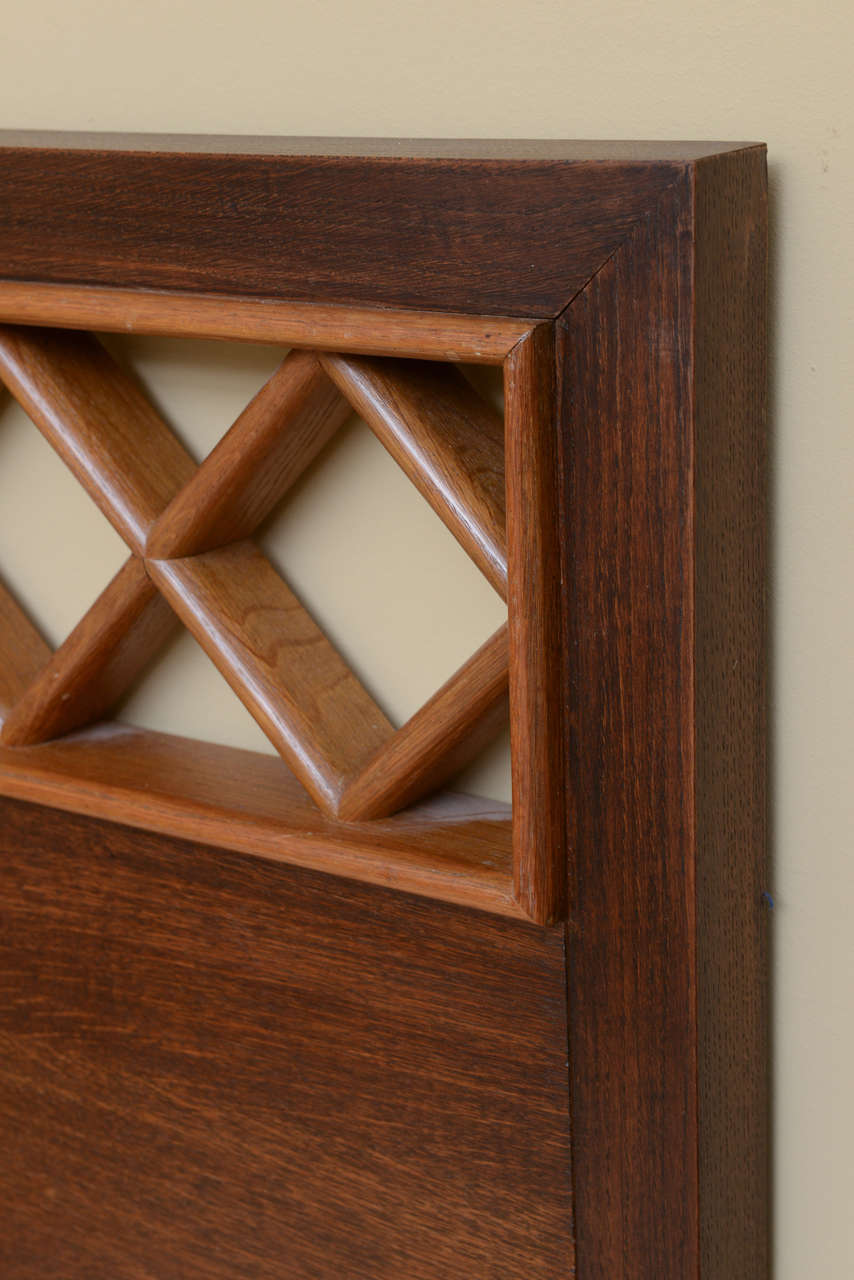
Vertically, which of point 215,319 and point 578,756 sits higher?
point 215,319

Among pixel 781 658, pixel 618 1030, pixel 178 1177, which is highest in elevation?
pixel 781 658

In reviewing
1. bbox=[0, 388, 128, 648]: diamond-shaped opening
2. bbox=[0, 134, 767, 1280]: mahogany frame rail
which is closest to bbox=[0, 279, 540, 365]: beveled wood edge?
bbox=[0, 134, 767, 1280]: mahogany frame rail

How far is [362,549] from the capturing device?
0.57m

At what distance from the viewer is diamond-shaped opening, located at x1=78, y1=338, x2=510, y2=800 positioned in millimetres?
553

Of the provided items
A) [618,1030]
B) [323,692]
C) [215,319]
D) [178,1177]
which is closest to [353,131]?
[215,319]

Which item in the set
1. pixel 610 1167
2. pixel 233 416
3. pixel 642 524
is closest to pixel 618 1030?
pixel 610 1167

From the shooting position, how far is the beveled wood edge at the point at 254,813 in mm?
505

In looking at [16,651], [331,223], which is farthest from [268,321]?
[16,651]

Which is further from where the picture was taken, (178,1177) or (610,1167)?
(178,1177)

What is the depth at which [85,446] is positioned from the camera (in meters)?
0.58

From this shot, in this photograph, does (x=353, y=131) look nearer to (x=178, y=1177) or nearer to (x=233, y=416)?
(x=233, y=416)

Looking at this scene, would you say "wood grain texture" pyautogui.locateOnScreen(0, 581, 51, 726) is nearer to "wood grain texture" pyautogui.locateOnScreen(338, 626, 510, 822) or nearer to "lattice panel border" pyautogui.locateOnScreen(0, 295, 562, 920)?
"lattice panel border" pyautogui.locateOnScreen(0, 295, 562, 920)

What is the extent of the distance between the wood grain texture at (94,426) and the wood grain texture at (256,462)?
21mm

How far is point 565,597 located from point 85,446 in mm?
222
